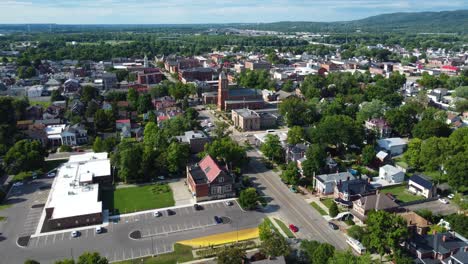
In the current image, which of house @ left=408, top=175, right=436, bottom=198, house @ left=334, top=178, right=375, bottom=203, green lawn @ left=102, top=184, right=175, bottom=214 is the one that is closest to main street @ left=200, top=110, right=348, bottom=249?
house @ left=334, top=178, right=375, bottom=203

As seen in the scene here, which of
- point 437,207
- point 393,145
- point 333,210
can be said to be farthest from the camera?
point 393,145

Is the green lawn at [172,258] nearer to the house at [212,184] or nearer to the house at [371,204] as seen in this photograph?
the house at [212,184]

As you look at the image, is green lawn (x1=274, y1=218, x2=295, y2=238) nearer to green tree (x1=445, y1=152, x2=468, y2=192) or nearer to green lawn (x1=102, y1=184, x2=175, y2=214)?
green lawn (x1=102, y1=184, x2=175, y2=214)

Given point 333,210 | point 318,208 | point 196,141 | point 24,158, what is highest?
point 196,141

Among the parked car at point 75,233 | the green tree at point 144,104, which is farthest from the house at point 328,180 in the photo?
the green tree at point 144,104

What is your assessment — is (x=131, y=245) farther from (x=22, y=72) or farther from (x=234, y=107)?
(x=22, y=72)

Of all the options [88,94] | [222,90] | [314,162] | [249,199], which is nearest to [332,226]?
[249,199]

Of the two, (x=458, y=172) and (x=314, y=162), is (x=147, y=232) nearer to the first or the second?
(x=314, y=162)
